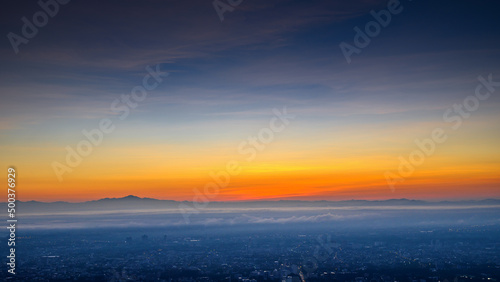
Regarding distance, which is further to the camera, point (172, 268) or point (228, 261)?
point (228, 261)

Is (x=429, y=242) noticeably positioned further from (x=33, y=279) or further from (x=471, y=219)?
(x=471, y=219)

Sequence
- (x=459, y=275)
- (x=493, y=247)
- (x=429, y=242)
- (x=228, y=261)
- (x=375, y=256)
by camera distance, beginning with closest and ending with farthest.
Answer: (x=459, y=275)
(x=228, y=261)
(x=375, y=256)
(x=493, y=247)
(x=429, y=242)

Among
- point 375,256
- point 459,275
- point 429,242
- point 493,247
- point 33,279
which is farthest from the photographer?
point 429,242

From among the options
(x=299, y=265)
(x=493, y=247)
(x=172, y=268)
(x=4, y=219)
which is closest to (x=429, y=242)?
(x=493, y=247)

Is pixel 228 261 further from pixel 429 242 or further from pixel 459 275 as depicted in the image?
pixel 429 242

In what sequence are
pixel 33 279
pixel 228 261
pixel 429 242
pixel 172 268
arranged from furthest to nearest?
pixel 429 242 → pixel 228 261 → pixel 172 268 → pixel 33 279

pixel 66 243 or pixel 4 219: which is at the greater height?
pixel 4 219

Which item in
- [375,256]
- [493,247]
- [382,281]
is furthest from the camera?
[493,247]

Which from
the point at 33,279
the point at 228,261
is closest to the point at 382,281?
the point at 228,261

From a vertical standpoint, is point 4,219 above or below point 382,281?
above
